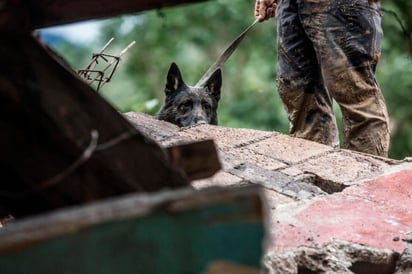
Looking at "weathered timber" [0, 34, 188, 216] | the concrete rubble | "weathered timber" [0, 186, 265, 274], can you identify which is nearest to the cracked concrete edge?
the concrete rubble

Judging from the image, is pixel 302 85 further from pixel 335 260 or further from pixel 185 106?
pixel 335 260

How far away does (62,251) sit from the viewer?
5.10 feet

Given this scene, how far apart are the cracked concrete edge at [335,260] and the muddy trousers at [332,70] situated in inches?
80.9

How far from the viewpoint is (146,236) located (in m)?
1.57

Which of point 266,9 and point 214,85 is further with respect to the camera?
point 214,85

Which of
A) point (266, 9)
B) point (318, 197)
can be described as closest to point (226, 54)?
point (266, 9)

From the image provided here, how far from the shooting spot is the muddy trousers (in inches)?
194

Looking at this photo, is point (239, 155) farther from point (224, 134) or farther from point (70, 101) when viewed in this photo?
point (70, 101)

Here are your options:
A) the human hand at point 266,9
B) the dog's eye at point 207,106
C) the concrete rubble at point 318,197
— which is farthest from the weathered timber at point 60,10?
the dog's eye at point 207,106

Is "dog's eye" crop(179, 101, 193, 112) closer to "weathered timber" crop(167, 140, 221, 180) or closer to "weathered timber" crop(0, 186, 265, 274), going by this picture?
"weathered timber" crop(167, 140, 221, 180)

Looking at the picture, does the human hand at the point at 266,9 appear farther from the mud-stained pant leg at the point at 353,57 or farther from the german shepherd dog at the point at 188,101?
the german shepherd dog at the point at 188,101

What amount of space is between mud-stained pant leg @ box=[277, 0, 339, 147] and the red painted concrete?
1.44 metres

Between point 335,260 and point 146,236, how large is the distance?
1.59m

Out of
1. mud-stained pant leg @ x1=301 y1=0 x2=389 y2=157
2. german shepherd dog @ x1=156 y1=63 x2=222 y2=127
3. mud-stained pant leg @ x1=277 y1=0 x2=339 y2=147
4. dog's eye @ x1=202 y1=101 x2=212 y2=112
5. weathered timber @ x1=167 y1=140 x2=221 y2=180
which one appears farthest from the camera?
dog's eye @ x1=202 y1=101 x2=212 y2=112
